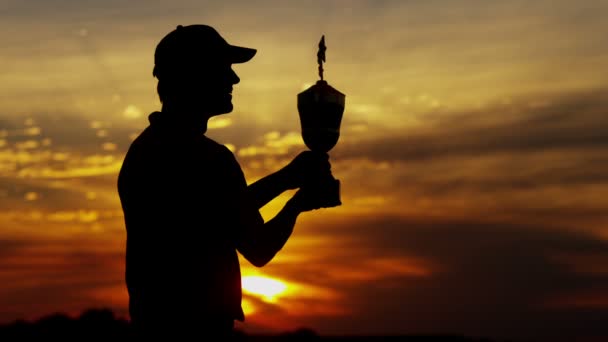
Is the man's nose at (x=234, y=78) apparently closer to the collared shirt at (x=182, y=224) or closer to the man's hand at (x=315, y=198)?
the collared shirt at (x=182, y=224)

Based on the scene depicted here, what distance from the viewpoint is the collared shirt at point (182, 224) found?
7684 mm

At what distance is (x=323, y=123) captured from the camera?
8.67 metres

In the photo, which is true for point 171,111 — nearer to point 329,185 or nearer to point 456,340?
point 329,185

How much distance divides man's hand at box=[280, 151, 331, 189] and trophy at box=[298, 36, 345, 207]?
1.9 inches

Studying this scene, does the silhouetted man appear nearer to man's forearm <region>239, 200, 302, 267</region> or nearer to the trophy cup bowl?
man's forearm <region>239, 200, 302, 267</region>

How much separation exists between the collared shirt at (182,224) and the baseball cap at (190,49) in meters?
0.57

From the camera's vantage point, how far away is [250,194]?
857 cm

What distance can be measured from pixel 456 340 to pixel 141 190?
406 inches

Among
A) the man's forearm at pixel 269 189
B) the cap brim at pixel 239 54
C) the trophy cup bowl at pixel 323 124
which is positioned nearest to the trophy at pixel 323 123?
the trophy cup bowl at pixel 323 124

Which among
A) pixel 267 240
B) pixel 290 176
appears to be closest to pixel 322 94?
pixel 290 176

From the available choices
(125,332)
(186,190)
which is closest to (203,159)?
Answer: (186,190)

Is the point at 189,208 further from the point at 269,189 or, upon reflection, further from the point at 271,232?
the point at 269,189

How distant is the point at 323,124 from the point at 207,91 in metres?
1.14

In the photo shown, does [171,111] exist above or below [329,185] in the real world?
above
